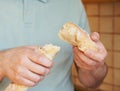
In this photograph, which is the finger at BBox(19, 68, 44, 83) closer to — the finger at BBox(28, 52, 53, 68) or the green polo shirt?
the finger at BBox(28, 52, 53, 68)

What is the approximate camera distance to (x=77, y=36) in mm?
594

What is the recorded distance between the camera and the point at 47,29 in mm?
762

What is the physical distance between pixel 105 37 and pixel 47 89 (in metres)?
0.65

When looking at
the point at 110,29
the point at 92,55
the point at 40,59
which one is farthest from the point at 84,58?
the point at 110,29

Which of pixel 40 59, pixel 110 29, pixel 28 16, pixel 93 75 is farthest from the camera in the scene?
pixel 110 29

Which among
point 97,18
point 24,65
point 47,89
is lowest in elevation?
point 47,89

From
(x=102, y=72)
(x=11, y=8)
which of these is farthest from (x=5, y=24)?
(x=102, y=72)

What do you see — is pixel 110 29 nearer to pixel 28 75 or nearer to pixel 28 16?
pixel 28 16

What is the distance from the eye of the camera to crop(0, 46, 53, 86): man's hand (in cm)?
54

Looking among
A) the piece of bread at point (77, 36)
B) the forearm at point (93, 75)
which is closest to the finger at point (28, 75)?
the piece of bread at point (77, 36)

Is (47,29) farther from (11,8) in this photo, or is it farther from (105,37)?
(105,37)

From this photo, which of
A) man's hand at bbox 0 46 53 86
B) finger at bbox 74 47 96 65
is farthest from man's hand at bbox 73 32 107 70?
man's hand at bbox 0 46 53 86

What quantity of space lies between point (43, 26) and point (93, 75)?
0.78ft

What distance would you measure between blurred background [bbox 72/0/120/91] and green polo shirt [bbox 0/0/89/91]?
0.45 metres
